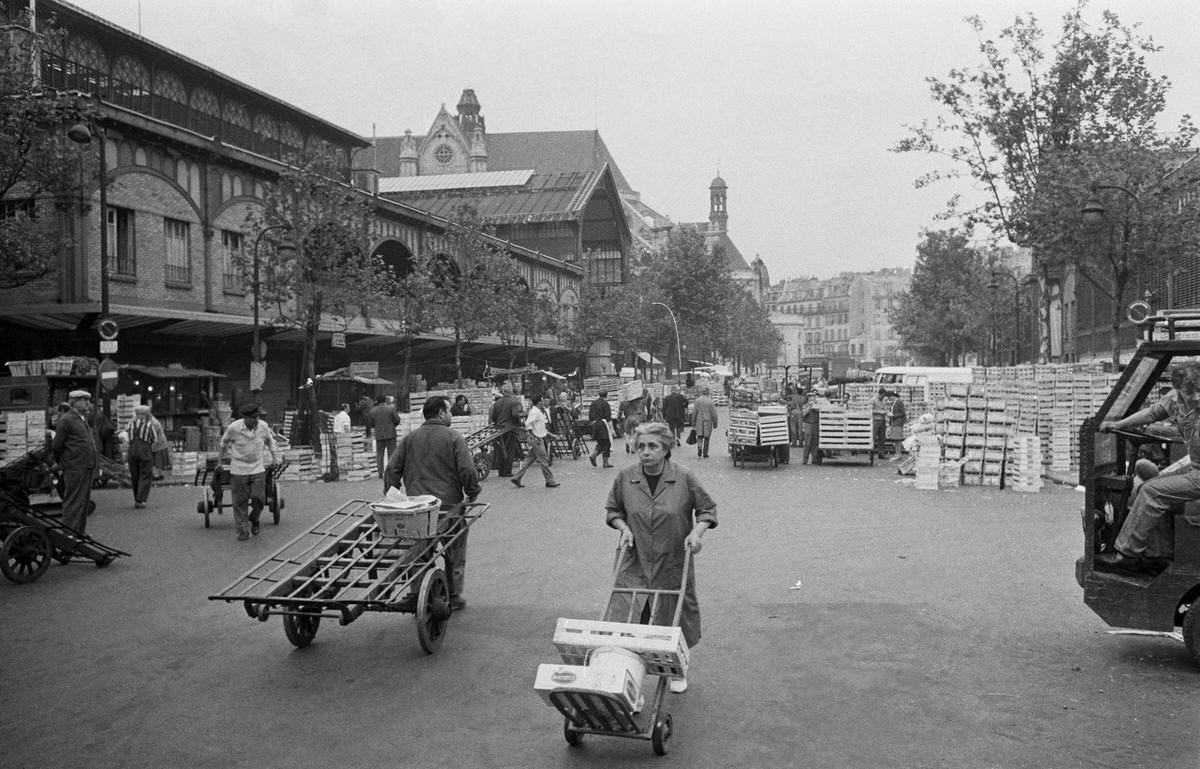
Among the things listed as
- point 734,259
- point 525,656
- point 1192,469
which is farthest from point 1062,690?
point 734,259

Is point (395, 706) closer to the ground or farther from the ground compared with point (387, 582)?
closer to the ground

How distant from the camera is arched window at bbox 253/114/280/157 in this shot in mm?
37250

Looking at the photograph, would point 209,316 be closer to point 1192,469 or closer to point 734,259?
point 1192,469

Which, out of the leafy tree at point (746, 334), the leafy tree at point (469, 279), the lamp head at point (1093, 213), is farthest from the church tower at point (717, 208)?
the lamp head at point (1093, 213)

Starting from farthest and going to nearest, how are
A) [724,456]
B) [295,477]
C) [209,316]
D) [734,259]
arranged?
[734,259] < [209,316] < [724,456] < [295,477]

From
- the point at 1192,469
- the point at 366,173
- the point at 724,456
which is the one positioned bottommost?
the point at 724,456

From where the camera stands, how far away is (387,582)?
7160 mm

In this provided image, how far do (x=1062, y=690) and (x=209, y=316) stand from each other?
26506 millimetres

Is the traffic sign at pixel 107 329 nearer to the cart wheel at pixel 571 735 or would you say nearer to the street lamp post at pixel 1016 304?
the cart wheel at pixel 571 735

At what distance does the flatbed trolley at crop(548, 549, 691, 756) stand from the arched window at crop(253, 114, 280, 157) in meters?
35.1

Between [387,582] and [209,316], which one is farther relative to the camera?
[209,316]

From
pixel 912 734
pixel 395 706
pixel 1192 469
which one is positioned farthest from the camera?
pixel 1192 469

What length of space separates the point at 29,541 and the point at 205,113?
89.4 feet

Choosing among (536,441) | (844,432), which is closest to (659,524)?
(536,441)
